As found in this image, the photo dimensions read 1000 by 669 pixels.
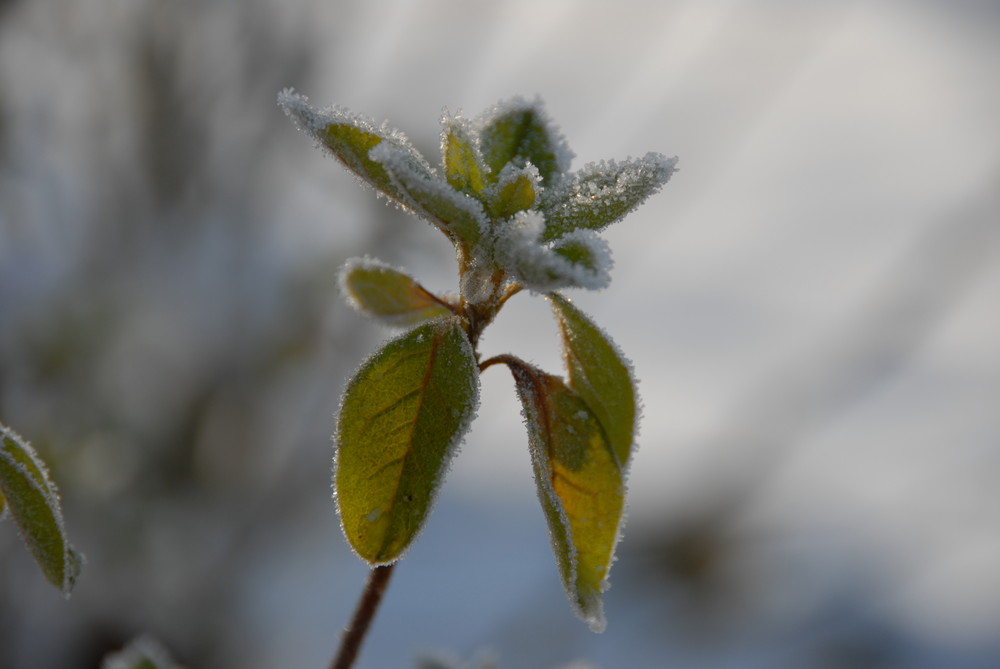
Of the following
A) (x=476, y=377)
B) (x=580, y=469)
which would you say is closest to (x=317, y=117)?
(x=476, y=377)

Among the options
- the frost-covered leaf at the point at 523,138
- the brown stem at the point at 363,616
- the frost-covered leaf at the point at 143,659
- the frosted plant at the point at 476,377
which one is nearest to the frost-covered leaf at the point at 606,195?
the frosted plant at the point at 476,377

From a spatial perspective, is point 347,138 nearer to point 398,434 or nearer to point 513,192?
point 513,192

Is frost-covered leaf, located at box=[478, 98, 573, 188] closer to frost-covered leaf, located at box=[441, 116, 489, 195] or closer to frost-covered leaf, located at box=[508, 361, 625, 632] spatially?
frost-covered leaf, located at box=[441, 116, 489, 195]

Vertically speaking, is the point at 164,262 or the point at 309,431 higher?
the point at 164,262

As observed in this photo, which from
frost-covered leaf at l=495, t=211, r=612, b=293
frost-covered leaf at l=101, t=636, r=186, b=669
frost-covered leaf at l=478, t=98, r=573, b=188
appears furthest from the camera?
frost-covered leaf at l=101, t=636, r=186, b=669

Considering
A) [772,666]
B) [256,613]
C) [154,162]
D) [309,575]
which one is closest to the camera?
[154,162]

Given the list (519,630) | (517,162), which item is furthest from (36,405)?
(517,162)

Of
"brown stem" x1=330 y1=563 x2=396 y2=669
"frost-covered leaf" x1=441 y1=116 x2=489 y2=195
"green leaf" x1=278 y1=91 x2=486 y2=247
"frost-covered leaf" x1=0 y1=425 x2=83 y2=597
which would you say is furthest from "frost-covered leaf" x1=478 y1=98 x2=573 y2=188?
"frost-covered leaf" x1=0 y1=425 x2=83 y2=597

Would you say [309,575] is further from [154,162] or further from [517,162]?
[517,162]
